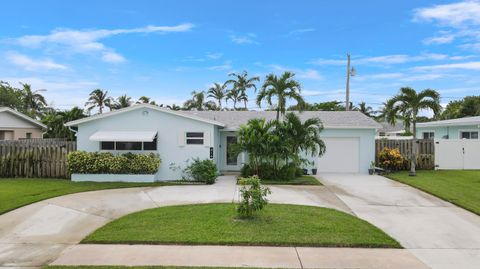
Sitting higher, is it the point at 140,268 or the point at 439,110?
the point at 439,110

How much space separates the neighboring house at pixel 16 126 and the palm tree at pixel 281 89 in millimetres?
18110

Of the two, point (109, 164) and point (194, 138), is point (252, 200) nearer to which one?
point (194, 138)

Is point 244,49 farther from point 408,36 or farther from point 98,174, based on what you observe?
point 98,174

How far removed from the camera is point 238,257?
608 centimetres

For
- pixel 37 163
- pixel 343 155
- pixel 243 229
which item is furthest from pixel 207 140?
A: pixel 243 229

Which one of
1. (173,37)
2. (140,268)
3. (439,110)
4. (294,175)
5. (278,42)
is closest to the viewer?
(140,268)

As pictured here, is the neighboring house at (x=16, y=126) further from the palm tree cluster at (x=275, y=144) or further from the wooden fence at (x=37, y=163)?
the palm tree cluster at (x=275, y=144)

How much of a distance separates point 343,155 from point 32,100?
135 feet

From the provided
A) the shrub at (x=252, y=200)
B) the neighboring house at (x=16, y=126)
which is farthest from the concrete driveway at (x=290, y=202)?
the neighboring house at (x=16, y=126)

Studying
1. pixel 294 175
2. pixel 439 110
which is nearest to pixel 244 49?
pixel 294 175

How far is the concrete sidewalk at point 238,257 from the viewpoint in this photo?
228 inches

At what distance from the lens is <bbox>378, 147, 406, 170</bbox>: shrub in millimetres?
18375

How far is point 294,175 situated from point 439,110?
7854 mm

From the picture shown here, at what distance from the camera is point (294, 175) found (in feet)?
52.8
